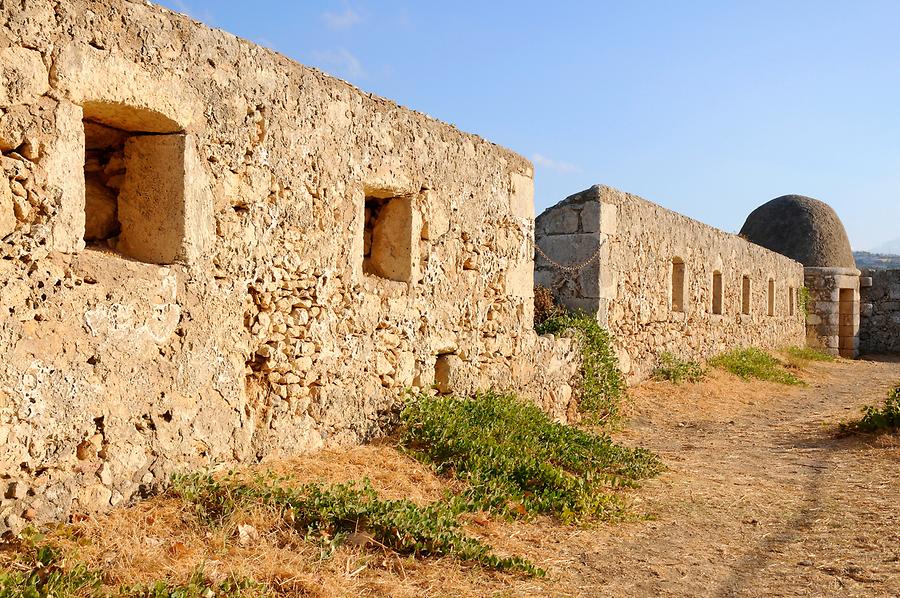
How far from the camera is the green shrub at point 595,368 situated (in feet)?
25.4

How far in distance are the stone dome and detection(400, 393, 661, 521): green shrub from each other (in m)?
15.9

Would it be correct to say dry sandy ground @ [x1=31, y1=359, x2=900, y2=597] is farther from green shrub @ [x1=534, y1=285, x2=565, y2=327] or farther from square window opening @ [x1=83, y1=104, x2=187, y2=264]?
green shrub @ [x1=534, y1=285, x2=565, y2=327]

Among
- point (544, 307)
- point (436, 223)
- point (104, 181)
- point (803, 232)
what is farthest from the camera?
point (803, 232)

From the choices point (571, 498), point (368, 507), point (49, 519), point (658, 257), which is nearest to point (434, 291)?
point (571, 498)

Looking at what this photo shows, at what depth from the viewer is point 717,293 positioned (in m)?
13.0

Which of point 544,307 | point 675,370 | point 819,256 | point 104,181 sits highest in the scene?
point 819,256

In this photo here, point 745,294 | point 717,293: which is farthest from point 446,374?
point 745,294

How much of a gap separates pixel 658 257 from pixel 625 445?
409cm

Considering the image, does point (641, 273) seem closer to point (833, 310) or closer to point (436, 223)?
point (436, 223)

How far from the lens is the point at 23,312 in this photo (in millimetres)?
3193

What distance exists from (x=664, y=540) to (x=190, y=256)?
9.55 feet

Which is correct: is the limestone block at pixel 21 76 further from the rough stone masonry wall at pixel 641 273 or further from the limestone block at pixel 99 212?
the rough stone masonry wall at pixel 641 273

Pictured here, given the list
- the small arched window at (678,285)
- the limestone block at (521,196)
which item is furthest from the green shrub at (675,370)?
the limestone block at (521,196)

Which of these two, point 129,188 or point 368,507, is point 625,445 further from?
point 129,188
